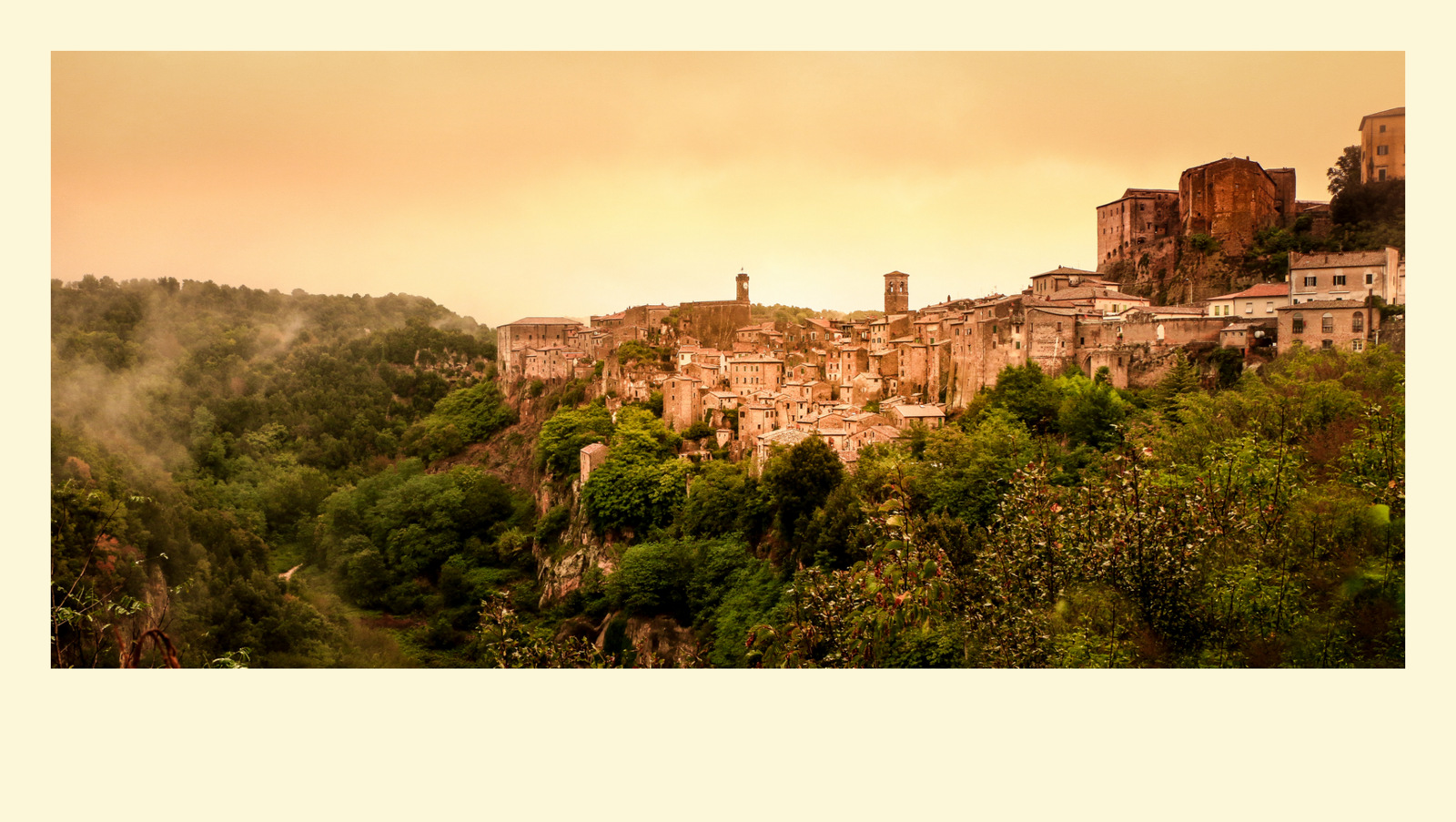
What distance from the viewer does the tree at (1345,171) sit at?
11.7 meters

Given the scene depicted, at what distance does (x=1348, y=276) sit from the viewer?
14766mm

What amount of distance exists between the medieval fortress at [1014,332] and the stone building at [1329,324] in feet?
0.07

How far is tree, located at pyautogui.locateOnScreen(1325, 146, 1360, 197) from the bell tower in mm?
8352

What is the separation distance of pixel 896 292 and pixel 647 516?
835 centimetres

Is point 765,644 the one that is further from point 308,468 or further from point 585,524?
point 308,468

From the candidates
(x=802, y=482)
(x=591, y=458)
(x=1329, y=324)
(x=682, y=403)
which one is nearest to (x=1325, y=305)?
(x=1329, y=324)

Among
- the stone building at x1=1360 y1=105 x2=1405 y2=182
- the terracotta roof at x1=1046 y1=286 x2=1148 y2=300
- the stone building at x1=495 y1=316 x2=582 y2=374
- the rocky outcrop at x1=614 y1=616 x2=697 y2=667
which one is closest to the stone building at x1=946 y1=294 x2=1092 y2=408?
the terracotta roof at x1=1046 y1=286 x2=1148 y2=300

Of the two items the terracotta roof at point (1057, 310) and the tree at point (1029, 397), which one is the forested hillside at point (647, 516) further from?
the terracotta roof at point (1057, 310)

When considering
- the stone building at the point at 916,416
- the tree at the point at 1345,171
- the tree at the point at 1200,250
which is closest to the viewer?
the tree at the point at 1345,171

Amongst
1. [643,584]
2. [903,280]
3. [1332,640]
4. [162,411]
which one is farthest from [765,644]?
[903,280]

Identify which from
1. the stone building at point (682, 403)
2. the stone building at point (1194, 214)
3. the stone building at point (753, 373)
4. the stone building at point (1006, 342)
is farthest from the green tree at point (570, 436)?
the stone building at point (1194, 214)

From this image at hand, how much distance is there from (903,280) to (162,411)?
1498 centimetres

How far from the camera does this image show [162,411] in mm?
15625

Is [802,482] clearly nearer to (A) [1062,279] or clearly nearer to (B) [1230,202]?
(A) [1062,279]
